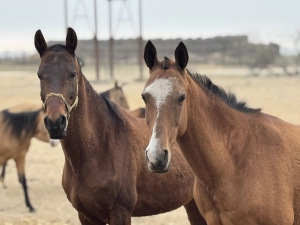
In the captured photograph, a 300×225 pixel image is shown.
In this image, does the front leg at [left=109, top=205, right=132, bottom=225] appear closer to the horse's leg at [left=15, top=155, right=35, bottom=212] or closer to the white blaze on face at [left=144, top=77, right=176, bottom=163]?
the white blaze on face at [left=144, top=77, right=176, bottom=163]

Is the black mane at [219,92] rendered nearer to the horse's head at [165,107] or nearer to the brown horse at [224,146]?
the brown horse at [224,146]

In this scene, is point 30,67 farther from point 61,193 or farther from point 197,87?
point 197,87

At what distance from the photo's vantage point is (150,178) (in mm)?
5363

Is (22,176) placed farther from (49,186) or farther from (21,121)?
(49,186)

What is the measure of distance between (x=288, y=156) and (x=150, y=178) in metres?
1.55

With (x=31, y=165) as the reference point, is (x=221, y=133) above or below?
above

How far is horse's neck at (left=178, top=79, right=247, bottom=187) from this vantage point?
408cm

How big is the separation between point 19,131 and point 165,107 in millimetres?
6081

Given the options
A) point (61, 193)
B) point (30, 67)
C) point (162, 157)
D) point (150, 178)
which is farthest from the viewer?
point (30, 67)

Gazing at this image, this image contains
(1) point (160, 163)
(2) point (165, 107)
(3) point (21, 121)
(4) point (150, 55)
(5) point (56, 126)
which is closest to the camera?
(1) point (160, 163)

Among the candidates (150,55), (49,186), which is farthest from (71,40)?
(49,186)

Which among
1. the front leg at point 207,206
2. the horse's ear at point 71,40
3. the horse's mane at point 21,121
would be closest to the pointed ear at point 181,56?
the front leg at point 207,206

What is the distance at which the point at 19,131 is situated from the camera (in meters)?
9.41

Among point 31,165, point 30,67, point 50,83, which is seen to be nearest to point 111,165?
point 50,83
